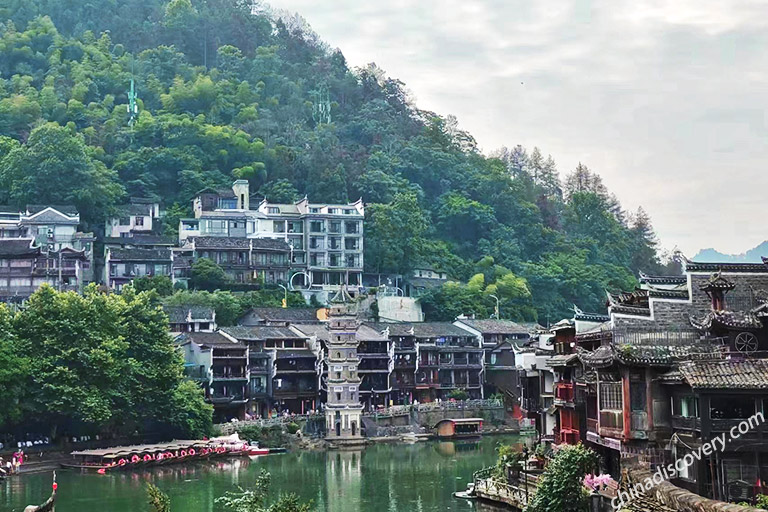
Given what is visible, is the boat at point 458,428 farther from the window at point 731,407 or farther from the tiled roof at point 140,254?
the window at point 731,407

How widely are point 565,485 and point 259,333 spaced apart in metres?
48.9

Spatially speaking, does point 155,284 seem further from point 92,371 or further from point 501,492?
point 501,492

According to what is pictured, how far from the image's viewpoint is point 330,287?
99.8 meters

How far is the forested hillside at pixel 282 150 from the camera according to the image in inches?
4107

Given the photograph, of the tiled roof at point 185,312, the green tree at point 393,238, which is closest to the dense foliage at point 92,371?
the tiled roof at point 185,312

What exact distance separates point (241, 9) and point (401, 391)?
8122 centimetres

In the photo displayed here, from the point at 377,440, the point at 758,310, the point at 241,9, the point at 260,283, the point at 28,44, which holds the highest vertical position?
the point at 241,9

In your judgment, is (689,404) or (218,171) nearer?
(689,404)

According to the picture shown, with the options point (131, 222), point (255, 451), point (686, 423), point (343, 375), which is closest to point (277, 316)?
point (343, 375)

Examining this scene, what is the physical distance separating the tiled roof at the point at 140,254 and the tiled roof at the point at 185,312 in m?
10.6

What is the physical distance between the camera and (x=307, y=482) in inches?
2143

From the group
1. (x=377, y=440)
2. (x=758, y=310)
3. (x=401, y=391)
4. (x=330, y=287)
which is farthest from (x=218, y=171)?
(x=758, y=310)

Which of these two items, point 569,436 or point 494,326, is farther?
point 494,326

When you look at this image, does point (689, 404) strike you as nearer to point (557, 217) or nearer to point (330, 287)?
point (330, 287)
